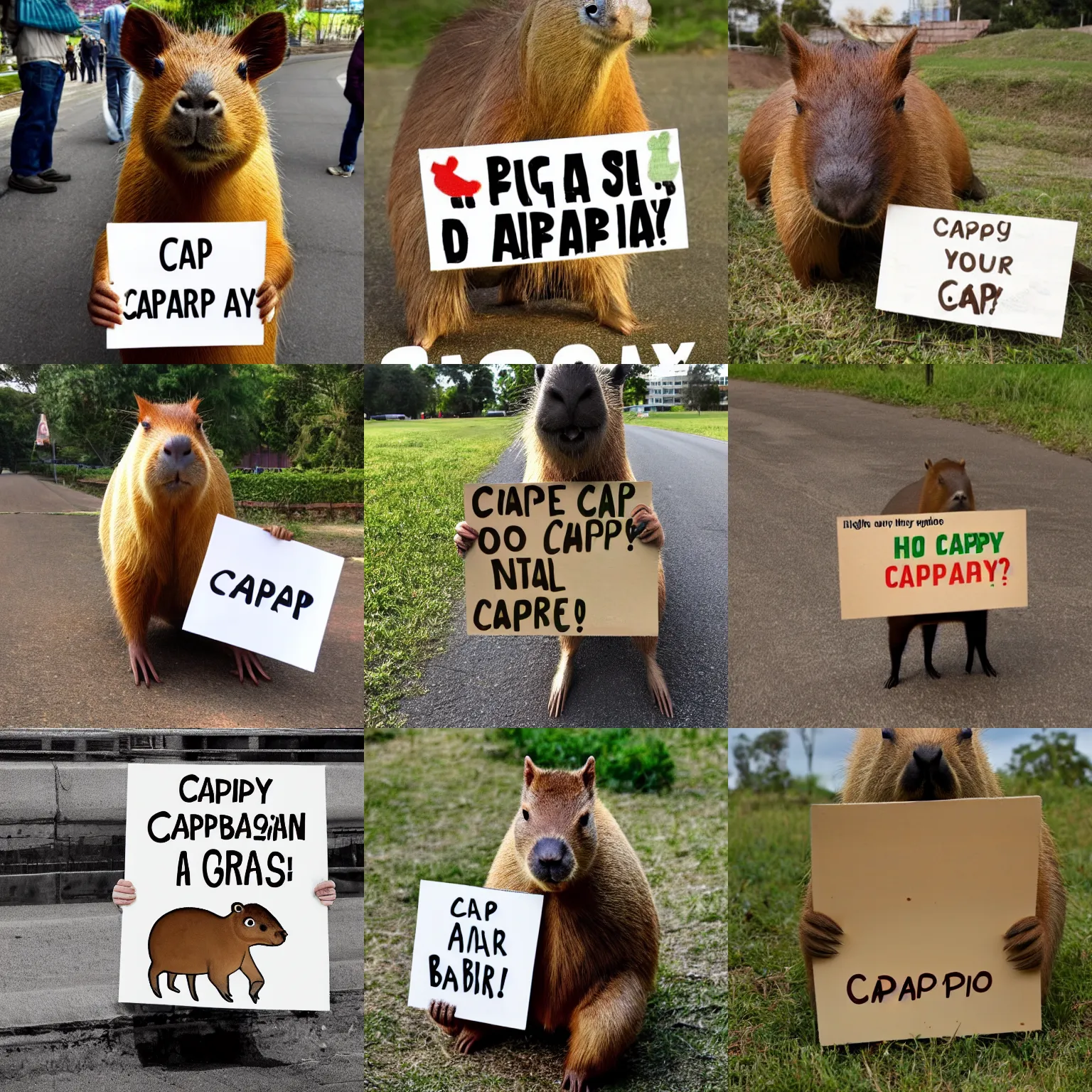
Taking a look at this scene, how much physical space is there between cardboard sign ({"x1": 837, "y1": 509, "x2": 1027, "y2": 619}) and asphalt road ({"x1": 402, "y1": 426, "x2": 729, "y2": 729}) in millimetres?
458

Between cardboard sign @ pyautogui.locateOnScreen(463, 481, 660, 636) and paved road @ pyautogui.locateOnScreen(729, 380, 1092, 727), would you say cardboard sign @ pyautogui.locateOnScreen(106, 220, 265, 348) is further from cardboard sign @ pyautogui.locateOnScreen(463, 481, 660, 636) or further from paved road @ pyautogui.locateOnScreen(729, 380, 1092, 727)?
paved road @ pyautogui.locateOnScreen(729, 380, 1092, 727)

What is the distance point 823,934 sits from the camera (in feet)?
11.7

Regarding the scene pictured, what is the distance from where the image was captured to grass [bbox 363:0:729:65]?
3961mm

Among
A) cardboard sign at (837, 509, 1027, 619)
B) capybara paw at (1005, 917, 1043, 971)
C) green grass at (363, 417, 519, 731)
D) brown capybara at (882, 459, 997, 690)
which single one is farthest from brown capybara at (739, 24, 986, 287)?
capybara paw at (1005, 917, 1043, 971)

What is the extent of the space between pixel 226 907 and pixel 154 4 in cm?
297

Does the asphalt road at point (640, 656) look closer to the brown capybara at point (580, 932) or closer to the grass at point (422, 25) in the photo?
the brown capybara at point (580, 932)

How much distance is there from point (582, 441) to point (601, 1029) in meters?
1.84

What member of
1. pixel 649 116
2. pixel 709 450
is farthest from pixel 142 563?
pixel 649 116

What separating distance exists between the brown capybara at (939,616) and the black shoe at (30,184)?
3078 mm

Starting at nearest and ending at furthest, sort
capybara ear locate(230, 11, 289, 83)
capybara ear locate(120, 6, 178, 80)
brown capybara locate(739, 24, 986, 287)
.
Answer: capybara ear locate(120, 6, 178, 80) < capybara ear locate(230, 11, 289, 83) < brown capybara locate(739, 24, 986, 287)

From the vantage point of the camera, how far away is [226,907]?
383 centimetres

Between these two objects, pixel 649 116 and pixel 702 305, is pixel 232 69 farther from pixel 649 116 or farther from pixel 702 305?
pixel 702 305

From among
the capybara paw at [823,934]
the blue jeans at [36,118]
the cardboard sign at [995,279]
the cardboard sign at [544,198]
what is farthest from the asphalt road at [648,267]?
the capybara paw at [823,934]

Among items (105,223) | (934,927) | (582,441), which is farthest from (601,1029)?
(105,223)
